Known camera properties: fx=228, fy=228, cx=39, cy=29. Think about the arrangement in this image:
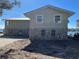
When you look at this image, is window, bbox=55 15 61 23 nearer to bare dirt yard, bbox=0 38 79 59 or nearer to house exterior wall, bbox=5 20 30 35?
bare dirt yard, bbox=0 38 79 59

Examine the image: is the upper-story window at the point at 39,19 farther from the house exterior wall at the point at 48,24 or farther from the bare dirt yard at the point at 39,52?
the bare dirt yard at the point at 39,52

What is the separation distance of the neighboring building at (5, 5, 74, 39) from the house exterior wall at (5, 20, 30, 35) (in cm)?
1181

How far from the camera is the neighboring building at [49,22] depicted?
32.6 meters

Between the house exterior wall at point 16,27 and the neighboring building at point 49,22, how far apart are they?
38.8ft

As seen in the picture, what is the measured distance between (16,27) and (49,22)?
1436 cm

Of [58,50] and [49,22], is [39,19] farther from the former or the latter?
[58,50]

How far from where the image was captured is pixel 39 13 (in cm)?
3309

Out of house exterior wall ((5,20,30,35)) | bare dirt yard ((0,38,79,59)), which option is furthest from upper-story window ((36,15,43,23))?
house exterior wall ((5,20,30,35))

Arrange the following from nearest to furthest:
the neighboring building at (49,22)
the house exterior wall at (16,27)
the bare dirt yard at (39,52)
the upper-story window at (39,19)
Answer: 1. the bare dirt yard at (39,52)
2. the neighboring building at (49,22)
3. the upper-story window at (39,19)
4. the house exterior wall at (16,27)

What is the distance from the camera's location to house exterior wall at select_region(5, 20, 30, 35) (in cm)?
4514

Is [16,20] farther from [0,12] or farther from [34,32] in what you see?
[0,12]

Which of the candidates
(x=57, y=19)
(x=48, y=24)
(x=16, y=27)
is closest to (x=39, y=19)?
(x=48, y=24)

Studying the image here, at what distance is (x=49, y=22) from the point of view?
3288cm

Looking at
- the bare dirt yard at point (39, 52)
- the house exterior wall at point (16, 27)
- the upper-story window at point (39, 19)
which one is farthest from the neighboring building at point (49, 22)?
the house exterior wall at point (16, 27)
